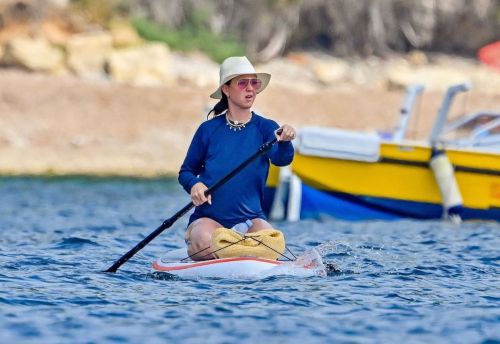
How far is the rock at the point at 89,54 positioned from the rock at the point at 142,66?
28 cm

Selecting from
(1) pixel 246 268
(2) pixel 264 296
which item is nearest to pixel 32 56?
(1) pixel 246 268

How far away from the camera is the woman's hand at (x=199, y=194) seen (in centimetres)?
968

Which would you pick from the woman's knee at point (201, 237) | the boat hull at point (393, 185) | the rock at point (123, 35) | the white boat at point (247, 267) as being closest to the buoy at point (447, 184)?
the boat hull at point (393, 185)

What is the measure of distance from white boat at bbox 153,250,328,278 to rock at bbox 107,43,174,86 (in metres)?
23.0

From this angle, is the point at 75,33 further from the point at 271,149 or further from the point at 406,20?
the point at 271,149

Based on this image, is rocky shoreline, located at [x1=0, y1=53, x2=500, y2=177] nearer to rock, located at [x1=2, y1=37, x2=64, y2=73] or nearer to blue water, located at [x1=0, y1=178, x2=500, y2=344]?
rock, located at [x1=2, y1=37, x2=64, y2=73]

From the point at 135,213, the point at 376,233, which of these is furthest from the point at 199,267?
the point at 135,213

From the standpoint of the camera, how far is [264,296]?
9.19 metres

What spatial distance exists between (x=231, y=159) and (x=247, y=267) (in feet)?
2.58

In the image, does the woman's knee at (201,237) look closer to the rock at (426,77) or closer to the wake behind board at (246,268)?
the wake behind board at (246,268)

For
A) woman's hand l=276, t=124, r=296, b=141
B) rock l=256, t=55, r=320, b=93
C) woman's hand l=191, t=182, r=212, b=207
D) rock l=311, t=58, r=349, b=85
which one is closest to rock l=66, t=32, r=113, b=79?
rock l=256, t=55, r=320, b=93

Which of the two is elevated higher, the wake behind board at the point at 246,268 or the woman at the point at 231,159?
the woman at the point at 231,159

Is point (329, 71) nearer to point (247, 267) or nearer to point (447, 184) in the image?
point (447, 184)

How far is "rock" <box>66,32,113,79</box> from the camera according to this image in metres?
33.3
